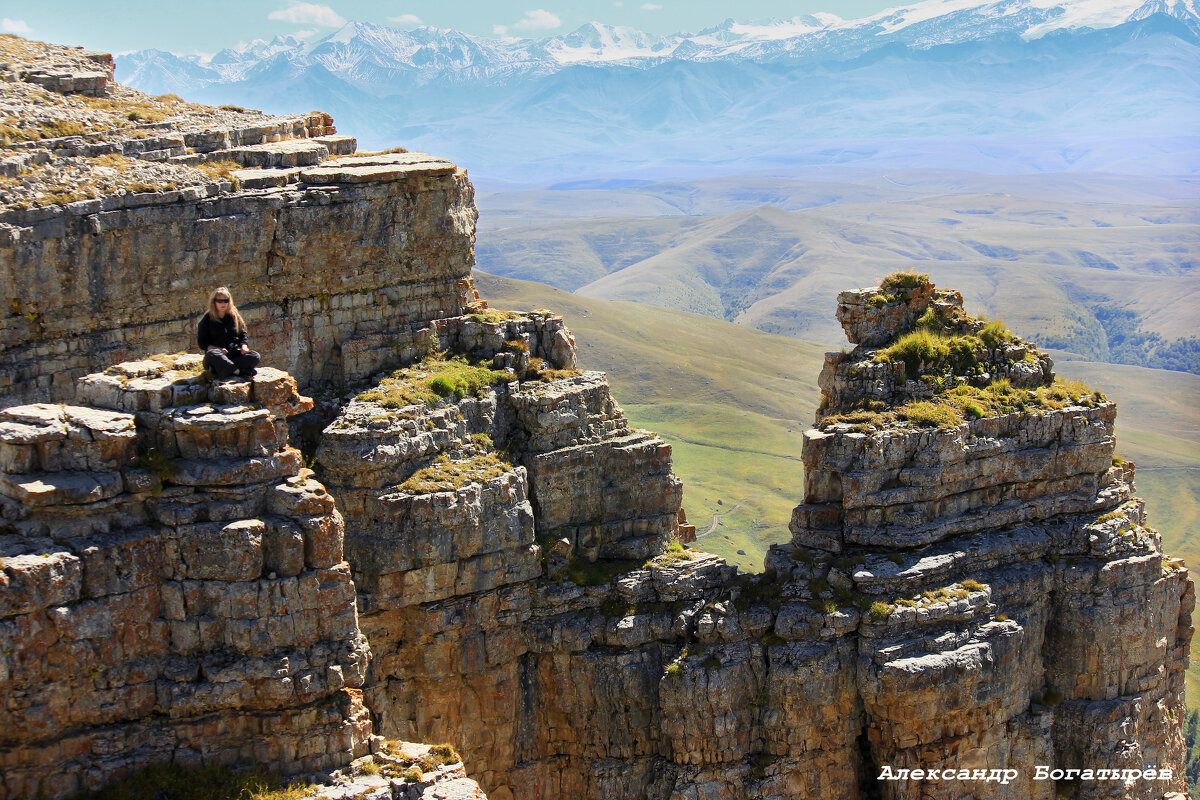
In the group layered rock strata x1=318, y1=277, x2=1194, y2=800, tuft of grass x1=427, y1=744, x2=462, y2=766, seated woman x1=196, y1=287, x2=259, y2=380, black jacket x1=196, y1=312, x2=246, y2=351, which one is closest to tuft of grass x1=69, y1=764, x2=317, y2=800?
tuft of grass x1=427, y1=744, x2=462, y2=766

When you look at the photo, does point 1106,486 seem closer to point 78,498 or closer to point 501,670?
point 501,670

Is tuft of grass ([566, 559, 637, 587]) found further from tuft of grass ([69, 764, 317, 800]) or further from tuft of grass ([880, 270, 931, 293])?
tuft of grass ([69, 764, 317, 800])

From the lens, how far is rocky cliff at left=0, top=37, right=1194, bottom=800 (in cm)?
4400

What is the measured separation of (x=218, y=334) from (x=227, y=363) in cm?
102

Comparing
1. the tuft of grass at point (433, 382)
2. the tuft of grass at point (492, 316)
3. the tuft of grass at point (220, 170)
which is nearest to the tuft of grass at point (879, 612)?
the tuft of grass at point (433, 382)

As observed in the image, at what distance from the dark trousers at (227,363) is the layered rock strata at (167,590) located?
0.44 metres

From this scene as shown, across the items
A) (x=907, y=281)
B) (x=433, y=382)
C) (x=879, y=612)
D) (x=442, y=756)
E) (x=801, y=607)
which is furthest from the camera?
(x=907, y=281)

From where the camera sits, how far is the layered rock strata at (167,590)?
30.2 m

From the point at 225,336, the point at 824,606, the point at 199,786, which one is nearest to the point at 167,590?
the point at 199,786

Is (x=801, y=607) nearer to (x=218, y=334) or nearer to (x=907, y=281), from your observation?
(x=907, y=281)

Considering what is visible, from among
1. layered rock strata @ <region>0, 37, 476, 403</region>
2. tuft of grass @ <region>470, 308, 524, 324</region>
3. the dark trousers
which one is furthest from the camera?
tuft of grass @ <region>470, 308, 524, 324</region>

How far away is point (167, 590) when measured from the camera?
32062 mm

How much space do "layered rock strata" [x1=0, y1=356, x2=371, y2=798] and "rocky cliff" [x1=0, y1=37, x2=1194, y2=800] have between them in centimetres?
800

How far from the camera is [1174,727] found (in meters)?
53.7
